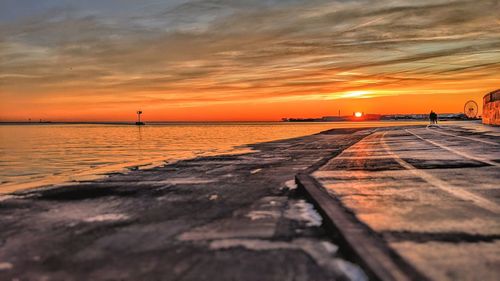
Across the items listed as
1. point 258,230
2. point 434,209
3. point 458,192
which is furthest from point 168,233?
point 458,192

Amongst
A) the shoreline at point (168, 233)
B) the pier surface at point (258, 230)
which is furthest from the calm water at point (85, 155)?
the pier surface at point (258, 230)

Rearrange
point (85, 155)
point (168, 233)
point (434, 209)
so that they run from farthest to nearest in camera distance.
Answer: point (85, 155) → point (434, 209) → point (168, 233)

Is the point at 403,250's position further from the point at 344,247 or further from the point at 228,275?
the point at 228,275

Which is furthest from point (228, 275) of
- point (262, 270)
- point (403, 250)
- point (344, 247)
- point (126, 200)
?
point (126, 200)

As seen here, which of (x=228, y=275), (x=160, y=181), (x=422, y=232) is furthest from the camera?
(x=160, y=181)

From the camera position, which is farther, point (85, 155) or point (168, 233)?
point (85, 155)

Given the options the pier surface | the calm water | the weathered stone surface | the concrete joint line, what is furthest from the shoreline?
the calm water

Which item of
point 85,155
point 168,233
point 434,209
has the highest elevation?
point 434,209

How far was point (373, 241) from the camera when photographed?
4609mm

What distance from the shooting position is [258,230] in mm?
5754

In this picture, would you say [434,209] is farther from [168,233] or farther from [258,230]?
[168,233]

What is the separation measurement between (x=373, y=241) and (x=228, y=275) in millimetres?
1679

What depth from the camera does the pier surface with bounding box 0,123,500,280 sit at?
13.8ft

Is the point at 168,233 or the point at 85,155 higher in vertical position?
the point at 168,233
